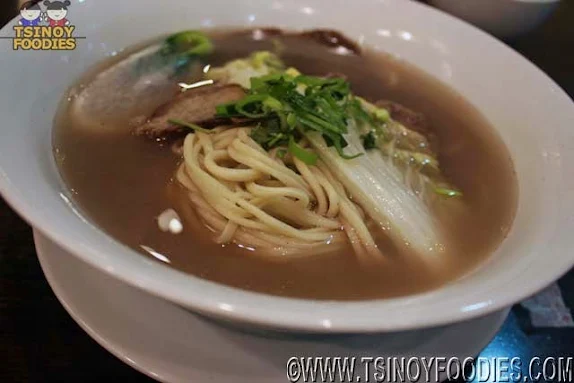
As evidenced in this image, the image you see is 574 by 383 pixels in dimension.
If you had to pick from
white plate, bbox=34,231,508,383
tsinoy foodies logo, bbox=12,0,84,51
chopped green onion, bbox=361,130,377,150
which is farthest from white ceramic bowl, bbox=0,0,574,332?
chopped green onion, bbox=361,130,377,150

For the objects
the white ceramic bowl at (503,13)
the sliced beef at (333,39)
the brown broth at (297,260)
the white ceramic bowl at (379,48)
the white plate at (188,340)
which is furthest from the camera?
the white ceramic bowl at (503,13)

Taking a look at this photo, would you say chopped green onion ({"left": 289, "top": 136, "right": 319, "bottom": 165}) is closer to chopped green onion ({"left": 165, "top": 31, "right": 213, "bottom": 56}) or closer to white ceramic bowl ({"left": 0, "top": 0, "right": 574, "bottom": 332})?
white ceramic bowl ({"left": 0, "top": 0, "right": 574, "bottom": 332})

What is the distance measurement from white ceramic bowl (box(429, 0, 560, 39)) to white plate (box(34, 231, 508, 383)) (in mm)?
1786

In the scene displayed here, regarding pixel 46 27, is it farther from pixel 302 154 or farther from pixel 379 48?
pixel 379 48

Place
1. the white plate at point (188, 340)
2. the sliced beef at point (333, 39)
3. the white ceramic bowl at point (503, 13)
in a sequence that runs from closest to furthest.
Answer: the white plate at point (188, 340), the sliced beef at point (333, 39), the white ceramic bowl at point (503, 13)

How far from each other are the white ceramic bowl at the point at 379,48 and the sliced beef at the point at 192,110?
0.97 feet

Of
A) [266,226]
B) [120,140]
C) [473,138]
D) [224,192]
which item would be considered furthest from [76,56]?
[473,138]

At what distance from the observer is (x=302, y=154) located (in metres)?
1.54

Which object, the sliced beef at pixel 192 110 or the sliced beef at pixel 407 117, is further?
the sliced beef at pixel 407 117

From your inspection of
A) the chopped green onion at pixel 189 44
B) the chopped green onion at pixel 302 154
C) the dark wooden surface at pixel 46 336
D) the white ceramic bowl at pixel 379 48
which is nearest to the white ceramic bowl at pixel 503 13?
the white ceramic bowl at pixel 379 48

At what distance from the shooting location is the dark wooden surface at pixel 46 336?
132 cm

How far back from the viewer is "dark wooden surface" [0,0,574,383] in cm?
132

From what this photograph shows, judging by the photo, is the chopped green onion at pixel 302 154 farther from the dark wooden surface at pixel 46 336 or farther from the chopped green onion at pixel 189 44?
the chopped green onion at pixel 189 44

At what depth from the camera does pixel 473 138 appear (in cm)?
200
